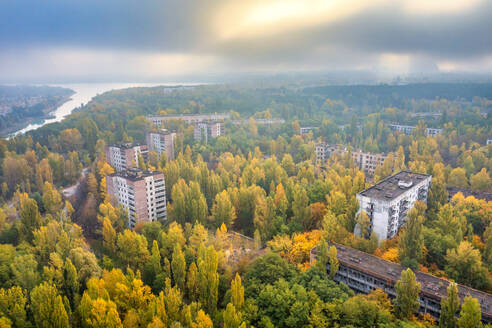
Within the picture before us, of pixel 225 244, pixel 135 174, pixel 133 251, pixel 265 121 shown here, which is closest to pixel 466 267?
pixel 225 244

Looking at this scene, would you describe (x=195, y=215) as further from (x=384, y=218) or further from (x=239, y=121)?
(x=239, y=121)

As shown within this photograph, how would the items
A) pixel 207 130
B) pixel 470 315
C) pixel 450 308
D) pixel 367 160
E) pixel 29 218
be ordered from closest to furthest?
pixel 470 315
pixel 450 308
pixel 29 218
pixel 367 160
pixel 207 130

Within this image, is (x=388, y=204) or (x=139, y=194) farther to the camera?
(x=139, y=194)

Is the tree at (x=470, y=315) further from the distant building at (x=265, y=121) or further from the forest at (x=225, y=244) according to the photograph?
the distant building at (x=265, y=121)

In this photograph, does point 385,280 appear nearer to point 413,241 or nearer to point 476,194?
point 413,241

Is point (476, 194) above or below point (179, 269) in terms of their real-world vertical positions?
above

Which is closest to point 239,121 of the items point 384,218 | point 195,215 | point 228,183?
point 228,183
